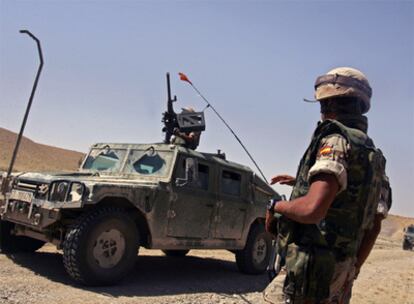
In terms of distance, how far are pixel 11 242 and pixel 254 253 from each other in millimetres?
3638

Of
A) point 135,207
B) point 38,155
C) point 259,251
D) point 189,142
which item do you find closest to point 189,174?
point 135,207

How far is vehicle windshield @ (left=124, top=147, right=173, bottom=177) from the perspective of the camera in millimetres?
7223

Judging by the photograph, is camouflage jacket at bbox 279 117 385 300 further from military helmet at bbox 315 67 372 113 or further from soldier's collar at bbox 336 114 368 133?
military helmet at bbox 315 67 372 113

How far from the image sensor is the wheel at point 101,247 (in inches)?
233

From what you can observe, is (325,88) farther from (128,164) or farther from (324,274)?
(128,164)

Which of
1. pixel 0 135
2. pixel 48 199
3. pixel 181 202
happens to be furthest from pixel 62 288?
pixel 0 135

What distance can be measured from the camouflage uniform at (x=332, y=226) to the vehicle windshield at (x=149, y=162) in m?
4.77

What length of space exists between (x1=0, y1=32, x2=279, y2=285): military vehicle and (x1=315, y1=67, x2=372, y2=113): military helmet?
3983 millimetres

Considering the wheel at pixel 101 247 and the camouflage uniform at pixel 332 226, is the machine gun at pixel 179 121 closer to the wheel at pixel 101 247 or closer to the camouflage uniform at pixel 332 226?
the wheel at pixel 101 247

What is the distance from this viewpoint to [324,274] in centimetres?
230

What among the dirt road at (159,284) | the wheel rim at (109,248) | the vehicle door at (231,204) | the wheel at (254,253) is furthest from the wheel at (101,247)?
the wheel at (254,253)

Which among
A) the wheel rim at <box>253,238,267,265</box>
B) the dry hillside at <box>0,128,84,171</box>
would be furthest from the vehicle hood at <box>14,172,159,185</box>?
the dry hillside at <box>0,128,84,171</box>

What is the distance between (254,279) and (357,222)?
19.8ft

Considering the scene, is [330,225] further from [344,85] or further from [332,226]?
[344,85]
